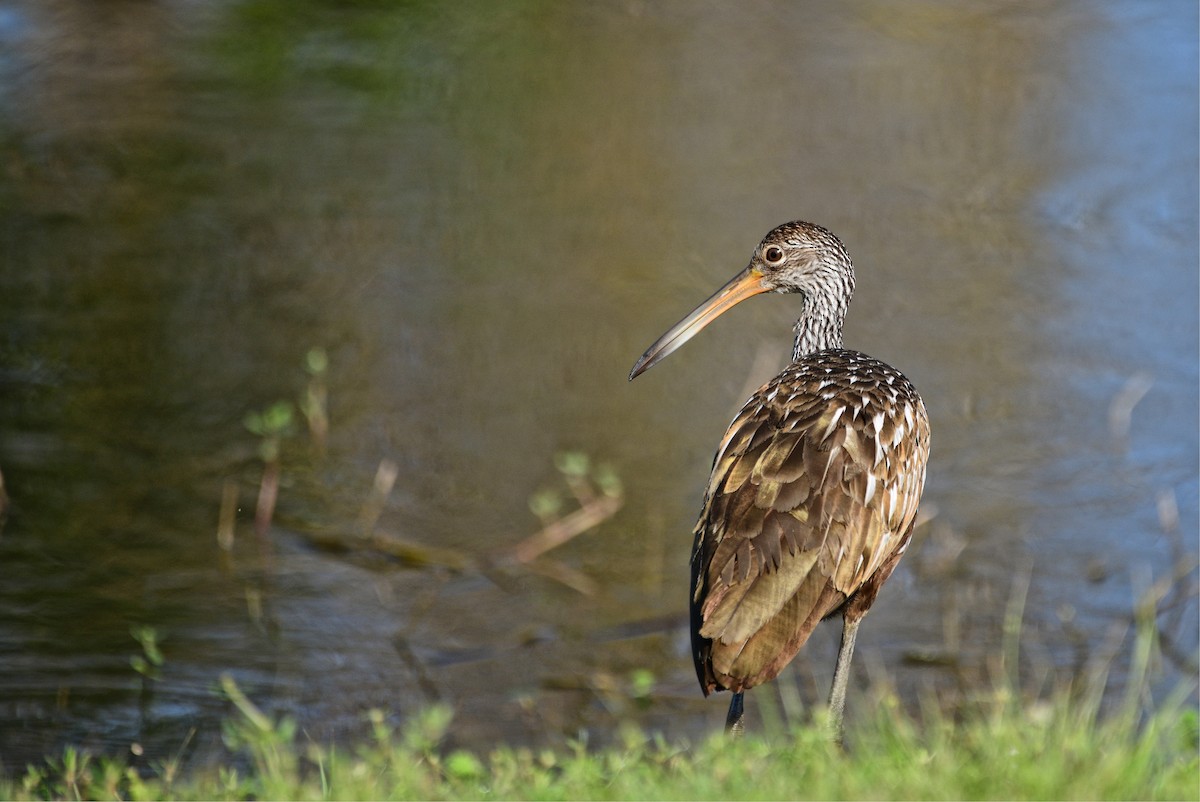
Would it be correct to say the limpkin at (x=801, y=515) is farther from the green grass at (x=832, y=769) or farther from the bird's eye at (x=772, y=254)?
the bird's eye at (x=772, y=254)

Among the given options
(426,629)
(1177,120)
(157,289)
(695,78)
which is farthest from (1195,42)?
(426,629)

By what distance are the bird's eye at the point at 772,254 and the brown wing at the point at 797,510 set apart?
696 millimetres

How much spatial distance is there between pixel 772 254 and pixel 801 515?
145 cm

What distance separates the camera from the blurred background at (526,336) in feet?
20.3

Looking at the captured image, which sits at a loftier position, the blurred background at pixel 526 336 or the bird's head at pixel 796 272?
the bird's head at pixel 796 272

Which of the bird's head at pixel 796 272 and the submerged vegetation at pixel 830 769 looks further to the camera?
the bird's head at pixel 796 272

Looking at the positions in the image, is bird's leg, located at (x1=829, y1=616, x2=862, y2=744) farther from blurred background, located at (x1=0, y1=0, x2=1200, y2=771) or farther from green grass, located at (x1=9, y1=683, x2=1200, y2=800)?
blurred background, located at (x1=0, y1=0, x2=1200, y2=771)

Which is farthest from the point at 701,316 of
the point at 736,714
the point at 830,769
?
the point at 830,769

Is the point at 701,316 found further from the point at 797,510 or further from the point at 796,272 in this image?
the point at 797,510

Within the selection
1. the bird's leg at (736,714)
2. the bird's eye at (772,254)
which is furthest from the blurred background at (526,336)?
the bird's eye at (772,254)

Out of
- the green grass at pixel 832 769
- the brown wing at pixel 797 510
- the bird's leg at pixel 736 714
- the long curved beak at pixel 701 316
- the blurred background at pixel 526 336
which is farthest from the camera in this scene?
the blurred background at pixel 526 336

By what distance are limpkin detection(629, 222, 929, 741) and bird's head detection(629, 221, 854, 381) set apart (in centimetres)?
49

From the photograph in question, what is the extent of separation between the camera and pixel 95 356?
27.1ft

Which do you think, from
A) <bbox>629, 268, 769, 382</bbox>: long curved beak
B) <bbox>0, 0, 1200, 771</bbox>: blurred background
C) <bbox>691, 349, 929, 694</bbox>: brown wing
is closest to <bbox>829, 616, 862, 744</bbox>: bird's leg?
<bbox>691, 349, 929, 694</bbox>: brown wing
